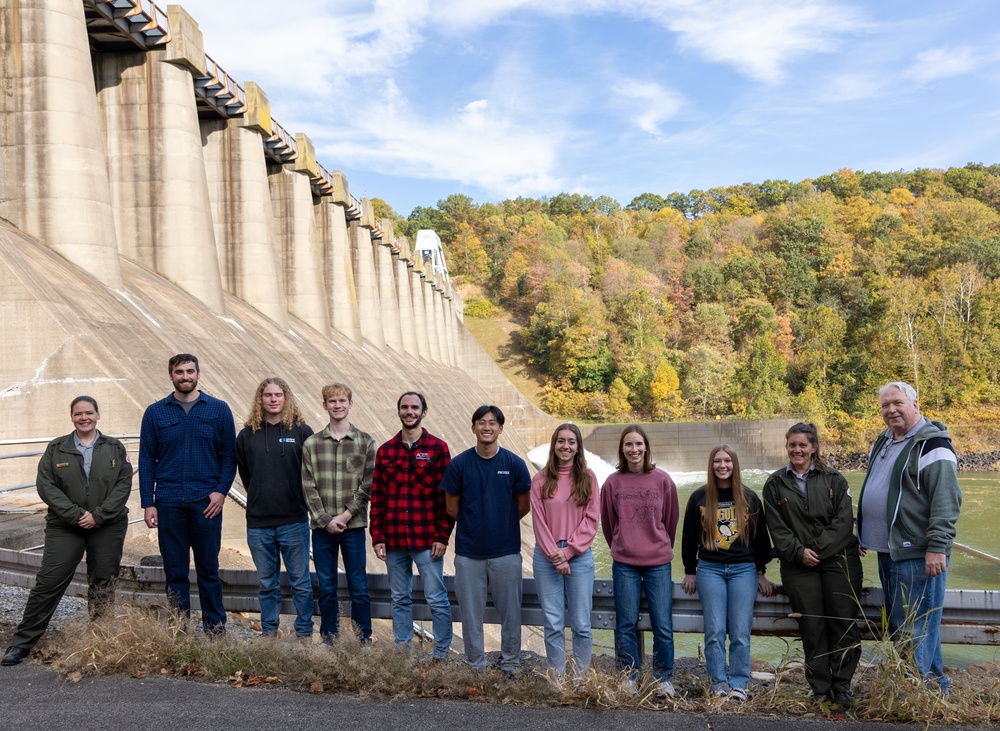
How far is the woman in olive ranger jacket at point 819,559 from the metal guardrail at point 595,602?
144 millimetres

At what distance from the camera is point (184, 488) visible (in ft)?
17.4

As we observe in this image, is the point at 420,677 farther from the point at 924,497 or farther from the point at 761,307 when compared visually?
the point at 761,307

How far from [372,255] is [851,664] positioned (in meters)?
39.3

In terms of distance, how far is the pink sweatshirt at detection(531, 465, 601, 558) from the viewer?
15.6 feet

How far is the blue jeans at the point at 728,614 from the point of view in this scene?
4582mm

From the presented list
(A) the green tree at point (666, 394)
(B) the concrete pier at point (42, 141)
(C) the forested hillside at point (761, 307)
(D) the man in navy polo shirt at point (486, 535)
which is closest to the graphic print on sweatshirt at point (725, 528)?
(D) the man in navy polo shirt at point (486, 535)

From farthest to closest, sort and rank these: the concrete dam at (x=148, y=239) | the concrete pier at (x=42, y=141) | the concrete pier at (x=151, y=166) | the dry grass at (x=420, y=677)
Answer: the concrete pier at (x=151, y=166) → the concrete pier at (x=42, y=141) → the concrete dam at (x=148, y=239) → the dry grass at (x=420, y=677)

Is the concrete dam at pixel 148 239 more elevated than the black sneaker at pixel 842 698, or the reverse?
the concrete dam at pixel 148 239

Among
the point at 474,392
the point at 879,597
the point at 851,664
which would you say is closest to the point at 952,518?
the point at 879,597

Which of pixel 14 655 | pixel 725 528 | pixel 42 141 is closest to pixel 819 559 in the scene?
pixel 725 528

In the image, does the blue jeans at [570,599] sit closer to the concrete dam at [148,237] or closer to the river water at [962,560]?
the river water at [962,560]

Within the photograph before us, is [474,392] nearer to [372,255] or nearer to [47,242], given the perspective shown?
[372,255]

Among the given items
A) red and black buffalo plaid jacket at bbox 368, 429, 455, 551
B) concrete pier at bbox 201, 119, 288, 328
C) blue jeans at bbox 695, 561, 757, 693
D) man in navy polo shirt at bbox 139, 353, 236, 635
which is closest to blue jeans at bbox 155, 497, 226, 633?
man in navy polo shirt at bbox 139, 353, 236, 635

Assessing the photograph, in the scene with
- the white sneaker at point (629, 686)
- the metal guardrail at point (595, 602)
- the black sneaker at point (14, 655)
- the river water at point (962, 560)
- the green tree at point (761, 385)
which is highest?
the green tree at point (761, 385)
